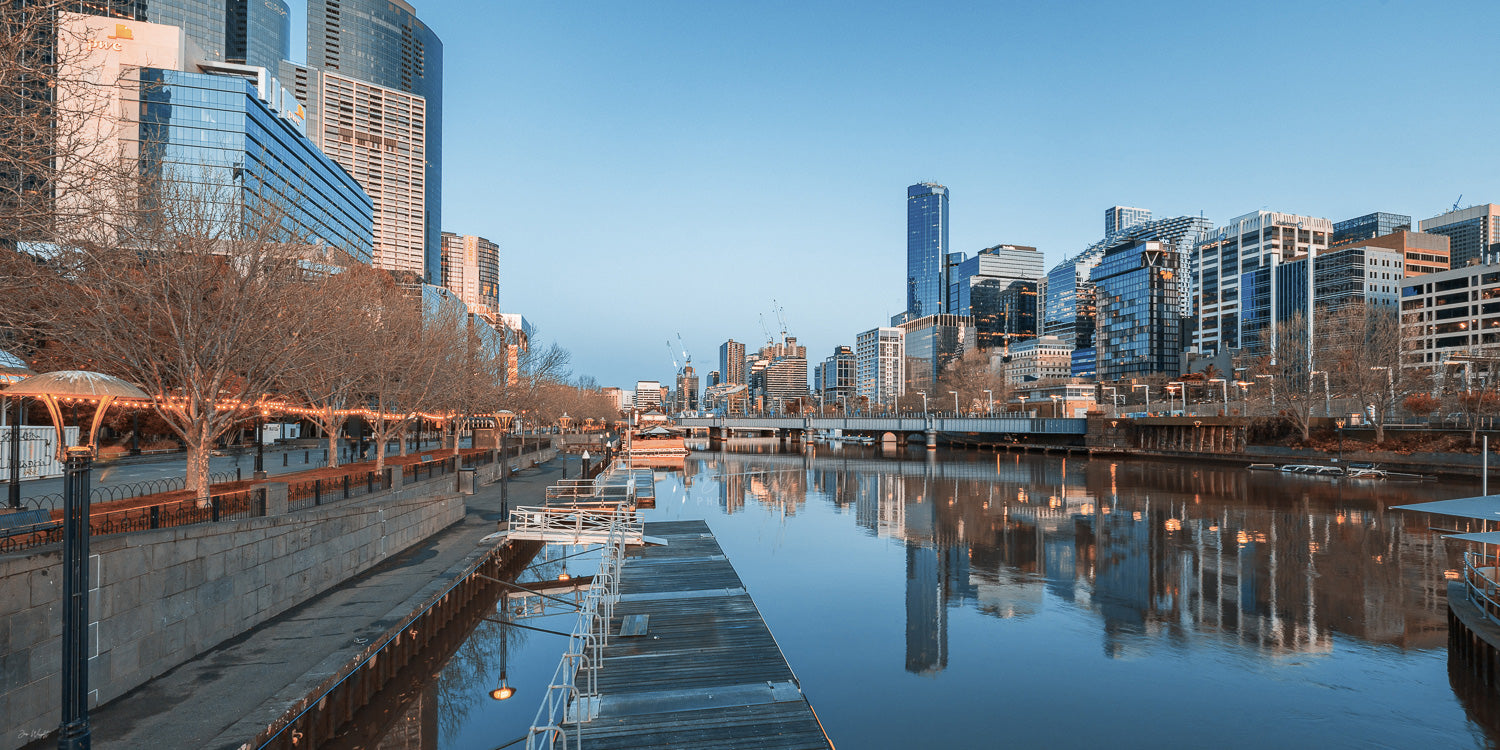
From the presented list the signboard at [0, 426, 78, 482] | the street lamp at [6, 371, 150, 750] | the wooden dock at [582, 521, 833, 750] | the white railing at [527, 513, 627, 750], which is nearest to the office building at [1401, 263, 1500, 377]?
the wooden dock at [582, 521, 833, 750]

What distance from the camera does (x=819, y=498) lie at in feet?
200

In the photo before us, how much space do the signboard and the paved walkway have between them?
1715 centimetres

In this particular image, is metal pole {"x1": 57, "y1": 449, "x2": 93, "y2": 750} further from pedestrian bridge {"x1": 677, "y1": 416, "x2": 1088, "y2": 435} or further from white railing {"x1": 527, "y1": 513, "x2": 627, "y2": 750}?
pedestrian bridge {"x1": 677, "y1": 416, "x2": 1088, "y2": 435}

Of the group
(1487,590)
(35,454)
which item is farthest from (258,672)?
(1487,590)

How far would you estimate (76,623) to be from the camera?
949 centimetres

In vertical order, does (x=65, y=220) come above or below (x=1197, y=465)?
above

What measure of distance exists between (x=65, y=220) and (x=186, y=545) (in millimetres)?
7099

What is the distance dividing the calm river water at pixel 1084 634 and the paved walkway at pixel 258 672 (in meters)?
2.13

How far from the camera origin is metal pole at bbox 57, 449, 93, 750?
9.08m

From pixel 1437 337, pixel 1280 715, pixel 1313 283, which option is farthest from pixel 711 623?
pixel 1313 283

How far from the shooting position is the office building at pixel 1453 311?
146m

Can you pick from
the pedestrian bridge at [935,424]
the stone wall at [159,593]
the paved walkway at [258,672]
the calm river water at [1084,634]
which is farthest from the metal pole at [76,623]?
the pedestrian bridge at [935,424]

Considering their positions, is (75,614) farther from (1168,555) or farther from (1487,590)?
(1168,555)

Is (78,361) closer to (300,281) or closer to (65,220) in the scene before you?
(300,281)
